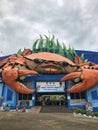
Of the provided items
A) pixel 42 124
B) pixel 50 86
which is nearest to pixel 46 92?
pixel 50 86

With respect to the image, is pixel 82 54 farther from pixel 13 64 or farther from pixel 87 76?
pixel 13 64

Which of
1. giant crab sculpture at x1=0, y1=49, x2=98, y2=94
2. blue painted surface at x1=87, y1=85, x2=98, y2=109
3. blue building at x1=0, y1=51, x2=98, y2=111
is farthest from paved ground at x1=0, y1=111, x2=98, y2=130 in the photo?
blue painted surface at x1=87, y1=85, x2=98, y2=109

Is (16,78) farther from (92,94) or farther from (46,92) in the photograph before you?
(92,94)

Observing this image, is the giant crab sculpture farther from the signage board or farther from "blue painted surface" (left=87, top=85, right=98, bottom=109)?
the signage board

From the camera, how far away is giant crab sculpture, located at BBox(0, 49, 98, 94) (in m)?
23.8

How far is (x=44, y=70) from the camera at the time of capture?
26078 mm

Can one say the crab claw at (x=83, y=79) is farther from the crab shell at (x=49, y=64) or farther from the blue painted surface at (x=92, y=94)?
the crab shell at (x=49, y=64)

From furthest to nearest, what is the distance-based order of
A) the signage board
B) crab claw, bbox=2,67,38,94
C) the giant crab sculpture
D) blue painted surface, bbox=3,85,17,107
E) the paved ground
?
the signage board < blue painted surface, bbox=3,85,17,107 < the giant crab sculpture < crab claw, bbox=2,67,38,94 < the paved ground

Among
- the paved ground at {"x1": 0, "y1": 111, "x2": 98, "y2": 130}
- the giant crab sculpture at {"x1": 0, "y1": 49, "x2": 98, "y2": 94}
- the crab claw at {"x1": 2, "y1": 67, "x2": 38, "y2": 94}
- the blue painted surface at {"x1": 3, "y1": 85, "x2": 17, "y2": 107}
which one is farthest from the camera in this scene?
the blue painted surface at {"x1": 3, "y1": 85, "x2": 17, "y2": 107}

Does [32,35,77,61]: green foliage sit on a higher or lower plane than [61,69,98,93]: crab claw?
higher

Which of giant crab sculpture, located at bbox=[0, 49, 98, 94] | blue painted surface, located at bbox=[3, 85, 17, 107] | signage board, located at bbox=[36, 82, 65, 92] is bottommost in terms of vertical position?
blue painted surface, located at bbox=[3, 85, 17, 107]

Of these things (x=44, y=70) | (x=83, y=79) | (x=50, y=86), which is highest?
(x=44, y=70)

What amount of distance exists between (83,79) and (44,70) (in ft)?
18.6

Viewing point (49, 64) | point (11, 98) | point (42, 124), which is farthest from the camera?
point (49, 64)
